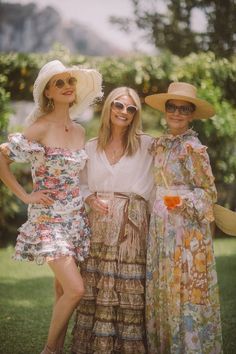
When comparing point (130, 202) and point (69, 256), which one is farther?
point (130, 202)

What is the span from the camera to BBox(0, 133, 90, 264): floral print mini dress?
12.1 feet

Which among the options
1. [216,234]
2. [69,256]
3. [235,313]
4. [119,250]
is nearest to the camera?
[69,256]

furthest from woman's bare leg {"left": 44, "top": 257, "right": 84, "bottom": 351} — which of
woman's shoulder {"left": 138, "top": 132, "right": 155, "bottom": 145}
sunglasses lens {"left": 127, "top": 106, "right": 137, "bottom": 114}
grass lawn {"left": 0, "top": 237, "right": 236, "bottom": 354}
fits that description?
sunglasses lens {"left": 127, "top": 106, "right": 137, "bottom": 114}

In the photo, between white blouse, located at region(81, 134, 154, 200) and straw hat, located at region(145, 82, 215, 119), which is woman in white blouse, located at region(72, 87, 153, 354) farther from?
straw hat, located at region(145, 82, 215, 119)

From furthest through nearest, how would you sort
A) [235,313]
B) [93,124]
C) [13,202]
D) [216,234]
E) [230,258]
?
[93,124], [216,234], [13,202], [230,258], [235,313]

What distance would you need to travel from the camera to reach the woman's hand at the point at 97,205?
3.95 metres

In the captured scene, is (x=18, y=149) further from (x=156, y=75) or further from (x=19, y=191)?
(x=156, y=75)

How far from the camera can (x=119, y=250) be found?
3.97 meters

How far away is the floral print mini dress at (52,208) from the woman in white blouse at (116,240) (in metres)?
0.19

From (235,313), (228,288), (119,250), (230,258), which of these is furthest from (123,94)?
(230,258)

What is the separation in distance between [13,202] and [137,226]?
6.14 metres

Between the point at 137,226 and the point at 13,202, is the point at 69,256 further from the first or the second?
the point at 13,202

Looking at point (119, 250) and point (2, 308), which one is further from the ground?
point (119, 250)

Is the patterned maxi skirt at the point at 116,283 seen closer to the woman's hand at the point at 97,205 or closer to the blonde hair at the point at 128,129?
the woman's hand at the point at 97,205
